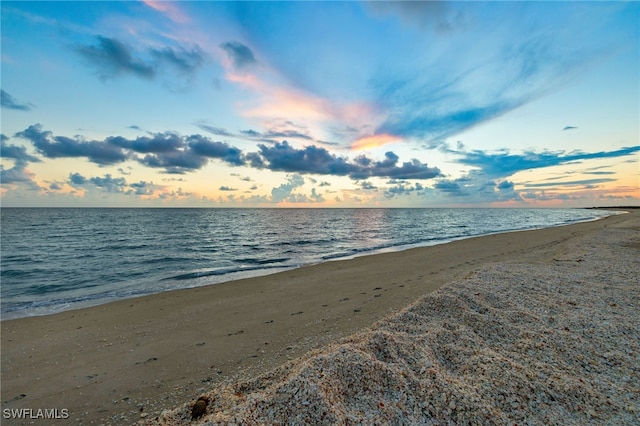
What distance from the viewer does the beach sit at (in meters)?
3.14

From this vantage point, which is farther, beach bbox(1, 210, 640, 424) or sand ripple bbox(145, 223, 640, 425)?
beach bbox(1, 210, 640, 424)

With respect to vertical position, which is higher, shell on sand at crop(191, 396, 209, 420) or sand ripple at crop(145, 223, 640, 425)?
sand ripple at crop(145, 223, 640, 425)

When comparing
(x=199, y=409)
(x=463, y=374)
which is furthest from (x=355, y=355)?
(x=199, y=409)

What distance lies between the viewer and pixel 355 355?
12.3ft

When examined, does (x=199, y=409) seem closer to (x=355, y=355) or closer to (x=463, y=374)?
(x=355, y=355)

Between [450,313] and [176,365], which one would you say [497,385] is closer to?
[450,313]

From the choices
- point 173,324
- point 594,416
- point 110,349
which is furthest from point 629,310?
point 110,349

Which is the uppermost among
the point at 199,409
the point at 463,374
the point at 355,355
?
the point at 355,355

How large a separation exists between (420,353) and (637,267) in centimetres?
1089

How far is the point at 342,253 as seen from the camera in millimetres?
21859

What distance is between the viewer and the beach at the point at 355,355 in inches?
124

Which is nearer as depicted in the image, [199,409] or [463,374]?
[199,409]

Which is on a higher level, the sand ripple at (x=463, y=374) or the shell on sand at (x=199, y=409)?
the sand ripple at (x=463, y=374)

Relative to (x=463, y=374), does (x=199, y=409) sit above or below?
below
